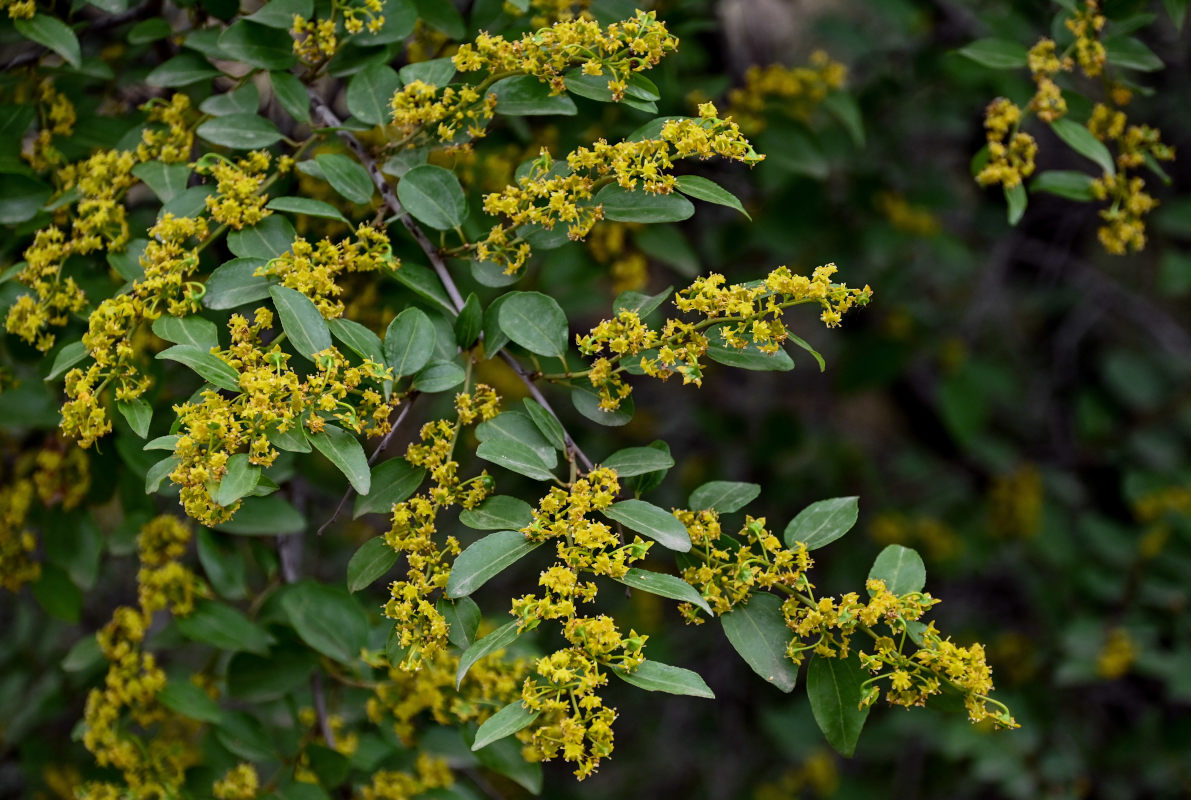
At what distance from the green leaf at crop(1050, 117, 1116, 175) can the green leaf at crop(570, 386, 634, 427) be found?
990 mm

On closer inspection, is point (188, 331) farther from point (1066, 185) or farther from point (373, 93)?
point (1066, 185)

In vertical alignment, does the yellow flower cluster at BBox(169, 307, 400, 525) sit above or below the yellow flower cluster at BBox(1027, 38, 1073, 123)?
below

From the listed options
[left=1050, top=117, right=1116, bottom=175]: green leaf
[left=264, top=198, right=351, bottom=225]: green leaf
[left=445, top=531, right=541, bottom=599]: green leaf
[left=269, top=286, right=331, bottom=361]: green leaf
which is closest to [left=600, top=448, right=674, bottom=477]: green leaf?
[left=445, top=531, right=541, bottom=599]: green leaf

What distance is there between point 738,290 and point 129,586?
2548 mm

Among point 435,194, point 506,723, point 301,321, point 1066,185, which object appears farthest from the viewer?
point 1066,185

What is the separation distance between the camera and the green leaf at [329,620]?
6.16 feet

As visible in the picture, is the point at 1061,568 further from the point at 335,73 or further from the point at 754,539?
the point at 335,73

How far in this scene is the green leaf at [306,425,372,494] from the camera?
1.27 metres

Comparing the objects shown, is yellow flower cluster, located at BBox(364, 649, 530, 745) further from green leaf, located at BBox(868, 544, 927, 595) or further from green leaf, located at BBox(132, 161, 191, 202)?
green leaf, located at BBox(132, 161, 191, 202)

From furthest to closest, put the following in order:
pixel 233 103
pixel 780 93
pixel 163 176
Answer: pixel 780 93 → pixel 233 103 → pixel 163 176

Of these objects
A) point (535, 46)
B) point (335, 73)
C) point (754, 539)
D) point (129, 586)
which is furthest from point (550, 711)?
point (129, 586)

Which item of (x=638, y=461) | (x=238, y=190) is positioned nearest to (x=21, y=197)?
(x=238, y=190)

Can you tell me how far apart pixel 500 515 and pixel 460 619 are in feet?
0.48

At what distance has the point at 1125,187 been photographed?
1938 mm
